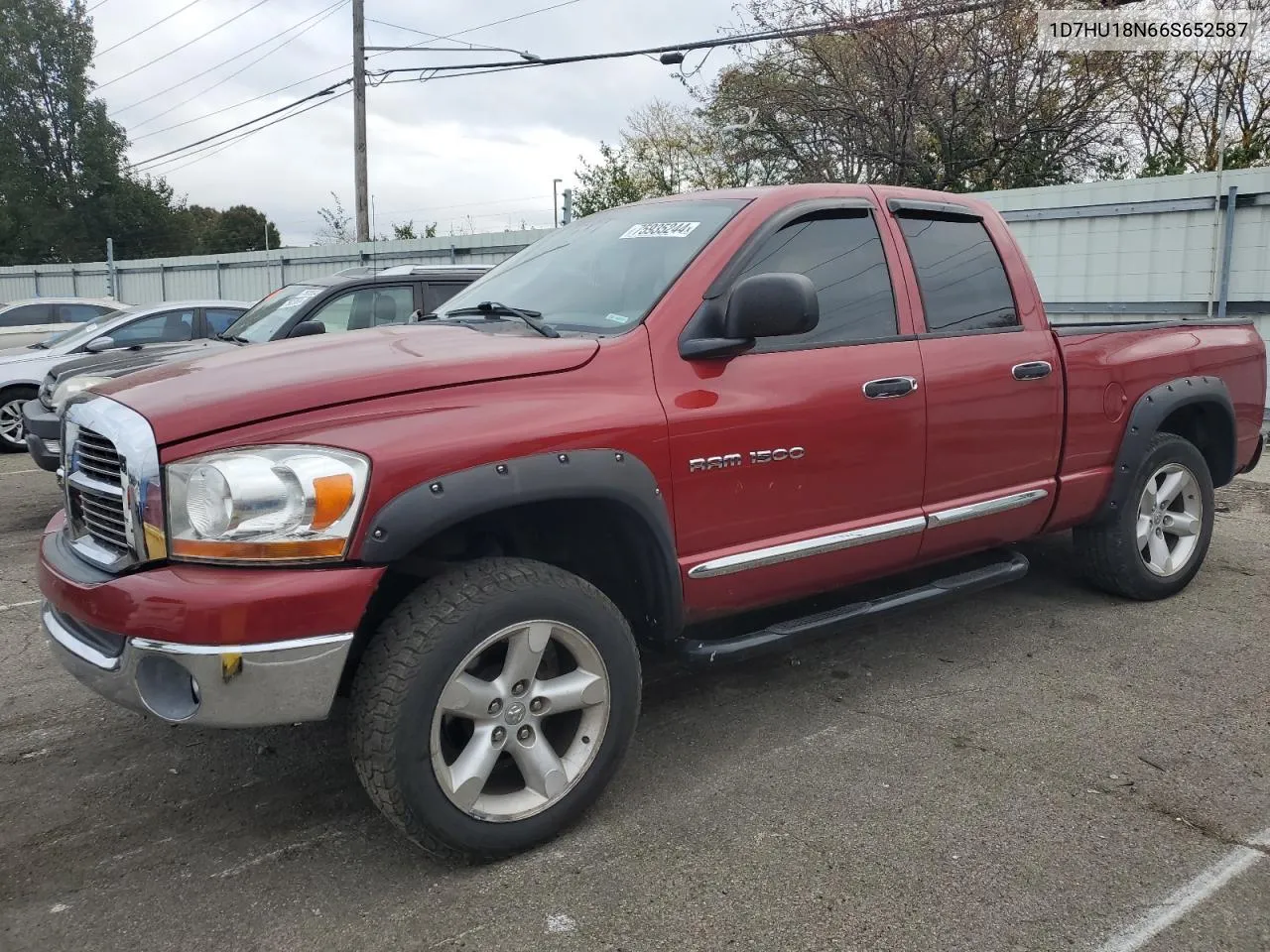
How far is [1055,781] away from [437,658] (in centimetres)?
203

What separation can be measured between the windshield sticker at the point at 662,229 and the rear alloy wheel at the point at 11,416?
902 centimetres

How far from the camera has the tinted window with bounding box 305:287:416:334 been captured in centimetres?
791

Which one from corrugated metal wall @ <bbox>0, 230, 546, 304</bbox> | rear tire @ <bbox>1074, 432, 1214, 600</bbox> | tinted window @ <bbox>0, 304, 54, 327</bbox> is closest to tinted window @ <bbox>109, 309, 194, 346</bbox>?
tinted window @ <bbox>0, 304, 54, 327</bbox>

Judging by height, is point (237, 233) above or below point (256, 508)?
above

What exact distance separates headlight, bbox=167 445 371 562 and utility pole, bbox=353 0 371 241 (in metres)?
19.2

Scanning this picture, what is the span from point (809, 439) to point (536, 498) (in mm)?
1084

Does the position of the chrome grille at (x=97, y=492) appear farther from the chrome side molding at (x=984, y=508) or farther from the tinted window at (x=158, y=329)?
the tinted window at (x=158, y=329)

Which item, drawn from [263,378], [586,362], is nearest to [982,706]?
[586,362]

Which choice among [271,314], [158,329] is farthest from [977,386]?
[158,329]

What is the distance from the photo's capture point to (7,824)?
10.1ft

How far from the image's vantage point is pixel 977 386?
13.0 ft

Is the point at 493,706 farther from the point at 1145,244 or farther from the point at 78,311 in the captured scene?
the point at 78,311

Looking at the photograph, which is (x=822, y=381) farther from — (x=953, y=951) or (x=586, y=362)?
(x=953, y=951)

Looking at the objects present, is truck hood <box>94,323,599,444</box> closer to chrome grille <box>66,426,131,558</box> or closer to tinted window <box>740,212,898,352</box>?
chrome grille <box>66,426,131,558</box>
